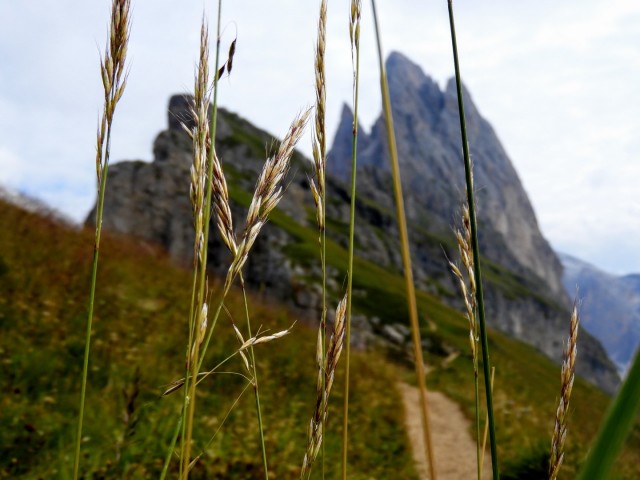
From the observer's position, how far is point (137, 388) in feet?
9.95

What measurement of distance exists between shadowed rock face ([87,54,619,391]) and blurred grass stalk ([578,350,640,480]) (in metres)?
0.54

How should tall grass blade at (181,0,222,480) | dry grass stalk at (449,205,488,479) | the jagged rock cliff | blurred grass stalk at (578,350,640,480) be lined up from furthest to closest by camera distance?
the jagged rock cliff, dry grass stalk at (449,205,488,479), tall grass blade at (181,0,222,480), blurred grass stalk at (578,350,640,480)

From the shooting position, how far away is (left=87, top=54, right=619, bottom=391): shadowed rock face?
38.0 m

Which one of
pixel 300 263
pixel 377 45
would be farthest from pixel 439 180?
pixel 377 45

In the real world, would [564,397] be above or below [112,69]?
below

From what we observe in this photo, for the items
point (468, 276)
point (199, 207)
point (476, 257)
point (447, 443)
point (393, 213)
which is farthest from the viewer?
point (393, 213)

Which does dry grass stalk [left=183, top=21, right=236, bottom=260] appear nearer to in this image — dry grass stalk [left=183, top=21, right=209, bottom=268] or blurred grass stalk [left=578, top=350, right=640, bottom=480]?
dry grass stalk [left=183, top=21, right=209, bottom=268]

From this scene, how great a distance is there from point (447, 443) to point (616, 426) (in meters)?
10.9

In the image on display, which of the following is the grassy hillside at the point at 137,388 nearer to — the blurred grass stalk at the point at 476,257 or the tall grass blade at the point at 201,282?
the tall grass blade at the point at 201,282

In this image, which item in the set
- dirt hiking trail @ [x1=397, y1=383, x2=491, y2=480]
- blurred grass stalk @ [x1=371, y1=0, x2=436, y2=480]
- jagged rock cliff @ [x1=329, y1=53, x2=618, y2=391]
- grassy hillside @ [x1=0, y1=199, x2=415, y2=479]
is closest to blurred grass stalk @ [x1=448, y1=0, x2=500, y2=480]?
blurred grass stalk @ [x1=371, y1=0, x2=436, y2=480]

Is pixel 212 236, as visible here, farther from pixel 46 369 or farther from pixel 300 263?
pixel 46 369

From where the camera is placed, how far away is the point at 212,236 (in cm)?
3772

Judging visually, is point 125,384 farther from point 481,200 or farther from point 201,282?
point 481,200

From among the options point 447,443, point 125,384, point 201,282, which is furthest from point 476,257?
point 447,443
